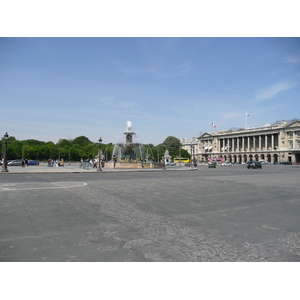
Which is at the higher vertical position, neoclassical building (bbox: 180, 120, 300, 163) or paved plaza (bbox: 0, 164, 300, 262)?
neoclassical building (bbox: 180, 120, 300, 163)

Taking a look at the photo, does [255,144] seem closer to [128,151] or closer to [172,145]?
[172,145]

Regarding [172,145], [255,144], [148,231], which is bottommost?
[148,231]

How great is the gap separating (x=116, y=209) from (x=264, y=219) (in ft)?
14.4

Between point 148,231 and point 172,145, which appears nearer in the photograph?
point 148,231

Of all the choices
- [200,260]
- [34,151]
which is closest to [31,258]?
[200,260]

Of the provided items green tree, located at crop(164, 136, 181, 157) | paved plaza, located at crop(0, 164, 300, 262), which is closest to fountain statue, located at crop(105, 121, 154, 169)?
paved plaza, located at crop(0, 164, 300, 262)

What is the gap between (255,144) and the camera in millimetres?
128250

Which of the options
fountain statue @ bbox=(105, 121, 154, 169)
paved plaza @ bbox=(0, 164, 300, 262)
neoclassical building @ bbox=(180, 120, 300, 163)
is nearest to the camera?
paved plaza @ bbox=(0, 164, 300, 262)

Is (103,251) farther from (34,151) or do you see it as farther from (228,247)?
(34,151)

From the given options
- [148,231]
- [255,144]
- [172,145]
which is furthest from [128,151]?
[172,145]

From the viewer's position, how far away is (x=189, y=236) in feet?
18.4

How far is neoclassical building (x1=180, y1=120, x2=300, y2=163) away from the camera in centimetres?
10681

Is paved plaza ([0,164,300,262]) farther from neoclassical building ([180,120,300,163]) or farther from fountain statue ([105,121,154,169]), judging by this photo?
neoclassical building ([180,120,300,163])

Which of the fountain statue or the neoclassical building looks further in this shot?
the neoclassical building
